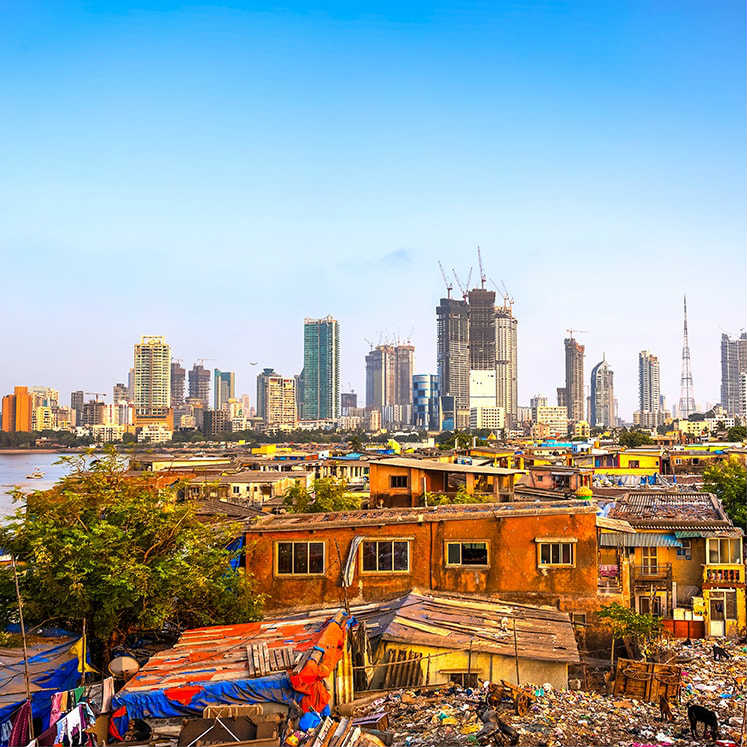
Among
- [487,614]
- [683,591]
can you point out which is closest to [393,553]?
[487,614]

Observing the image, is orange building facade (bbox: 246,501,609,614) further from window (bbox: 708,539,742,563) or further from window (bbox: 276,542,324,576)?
window (bbox: 708,539,742,563)

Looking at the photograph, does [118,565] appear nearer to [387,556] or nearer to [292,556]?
[292,556]

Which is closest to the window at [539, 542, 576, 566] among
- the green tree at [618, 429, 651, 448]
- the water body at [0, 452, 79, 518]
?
the water body at [0, 452, 79, 518]

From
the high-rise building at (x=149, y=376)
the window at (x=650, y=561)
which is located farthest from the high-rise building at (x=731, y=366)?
the window at (x=650, y=561)

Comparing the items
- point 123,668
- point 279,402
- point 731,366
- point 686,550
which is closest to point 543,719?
point 123,668

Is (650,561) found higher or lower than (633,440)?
lower

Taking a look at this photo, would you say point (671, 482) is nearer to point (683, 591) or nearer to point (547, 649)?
point (683, 591)
